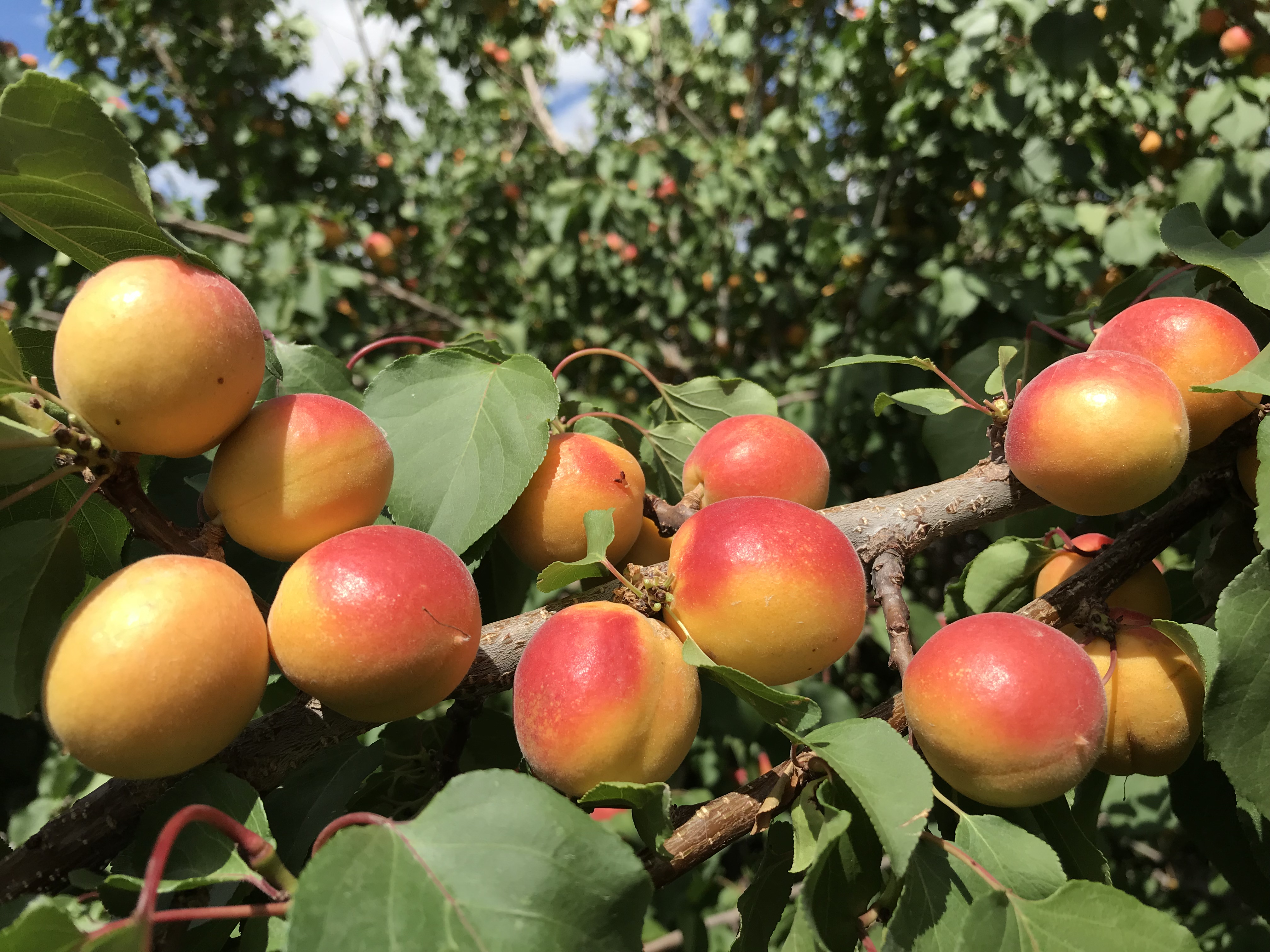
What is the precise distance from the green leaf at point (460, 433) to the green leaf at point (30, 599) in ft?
0.81

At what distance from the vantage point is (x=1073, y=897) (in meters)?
0.54

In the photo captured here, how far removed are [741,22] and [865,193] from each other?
1283mm

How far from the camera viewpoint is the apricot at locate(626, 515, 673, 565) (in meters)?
0.85

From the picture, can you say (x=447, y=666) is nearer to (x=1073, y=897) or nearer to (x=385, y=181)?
(x=1073, y=897)

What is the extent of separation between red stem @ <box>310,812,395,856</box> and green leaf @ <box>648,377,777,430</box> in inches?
24.9

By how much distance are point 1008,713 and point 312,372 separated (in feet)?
2.47

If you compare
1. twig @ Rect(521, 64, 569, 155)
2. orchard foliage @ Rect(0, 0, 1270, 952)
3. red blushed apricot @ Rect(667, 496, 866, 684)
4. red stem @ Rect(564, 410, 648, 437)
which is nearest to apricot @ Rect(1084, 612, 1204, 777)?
orchard foliage @ Rect(0, 0, 1270, 952)

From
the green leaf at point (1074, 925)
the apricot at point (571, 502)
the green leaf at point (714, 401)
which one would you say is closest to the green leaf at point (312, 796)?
the apricot at point (571, 502)

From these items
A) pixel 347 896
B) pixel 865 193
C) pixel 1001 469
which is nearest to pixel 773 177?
pixel 865 193

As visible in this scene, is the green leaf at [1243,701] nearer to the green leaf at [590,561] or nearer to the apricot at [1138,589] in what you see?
the apricot at [1138,589]

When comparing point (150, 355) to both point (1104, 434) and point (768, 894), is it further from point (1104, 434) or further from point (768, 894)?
point (1104, 434)

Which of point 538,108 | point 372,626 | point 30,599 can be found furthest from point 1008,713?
point 538,108

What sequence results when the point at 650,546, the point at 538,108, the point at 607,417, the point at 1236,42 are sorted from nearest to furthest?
the point at 650,546, the point at 607,417, the point at 1236,42, the point at 538,108

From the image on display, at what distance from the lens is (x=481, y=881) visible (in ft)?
1.47
